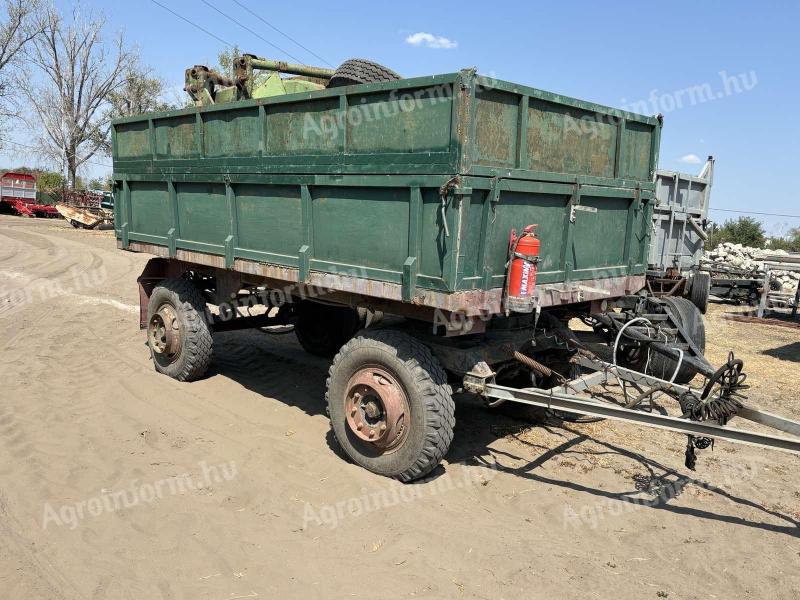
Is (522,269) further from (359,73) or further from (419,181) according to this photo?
(359,73)

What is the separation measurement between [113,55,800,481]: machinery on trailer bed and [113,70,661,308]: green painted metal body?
1cm

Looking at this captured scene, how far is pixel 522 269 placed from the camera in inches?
155

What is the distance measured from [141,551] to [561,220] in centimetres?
348

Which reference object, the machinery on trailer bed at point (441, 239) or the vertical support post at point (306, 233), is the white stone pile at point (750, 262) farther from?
the vertical support post at point (306, 233)

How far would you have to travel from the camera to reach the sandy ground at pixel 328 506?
10.6 feet

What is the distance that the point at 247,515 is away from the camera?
387 centimetres

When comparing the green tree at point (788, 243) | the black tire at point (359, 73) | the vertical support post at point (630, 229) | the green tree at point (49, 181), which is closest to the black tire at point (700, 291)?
the vertical support post at point (630, 229)

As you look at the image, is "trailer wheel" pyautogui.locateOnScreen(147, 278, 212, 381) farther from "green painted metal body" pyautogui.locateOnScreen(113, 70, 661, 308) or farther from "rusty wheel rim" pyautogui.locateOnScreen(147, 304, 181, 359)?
"green painted metal body" pyautogui.locateOnScreen(113, 70, 661, 308)

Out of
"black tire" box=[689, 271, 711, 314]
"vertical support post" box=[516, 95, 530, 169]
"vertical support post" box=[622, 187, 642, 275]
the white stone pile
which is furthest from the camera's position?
the white stone pile

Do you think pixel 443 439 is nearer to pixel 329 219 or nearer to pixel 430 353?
pixel 430 353

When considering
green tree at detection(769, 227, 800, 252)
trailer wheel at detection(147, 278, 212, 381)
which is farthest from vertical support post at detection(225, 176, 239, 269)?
green tree at detection(769, 227, 800, 252)

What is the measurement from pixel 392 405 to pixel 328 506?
2.56 feet

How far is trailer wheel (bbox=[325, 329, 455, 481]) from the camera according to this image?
407 centimetres

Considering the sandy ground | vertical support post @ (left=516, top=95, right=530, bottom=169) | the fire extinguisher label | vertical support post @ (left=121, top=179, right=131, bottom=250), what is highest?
vertical support post @ (left=516, top=95, right=530, bottom=169)
